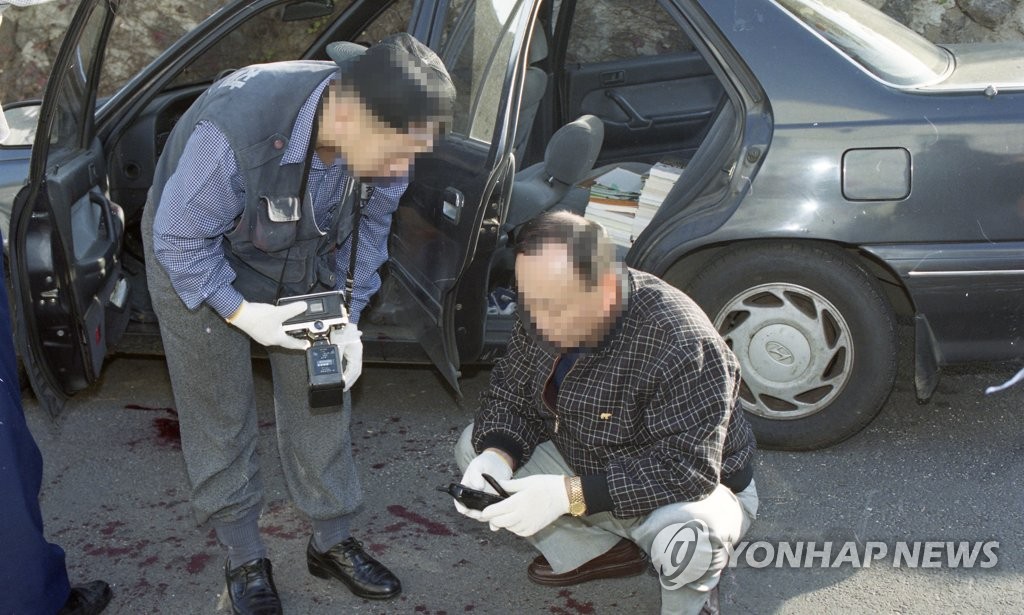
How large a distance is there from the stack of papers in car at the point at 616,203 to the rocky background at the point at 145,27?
333 cm

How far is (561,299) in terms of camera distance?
249 cm

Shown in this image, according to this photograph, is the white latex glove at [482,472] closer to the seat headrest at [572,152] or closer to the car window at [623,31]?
the seat headrest at [572,152]

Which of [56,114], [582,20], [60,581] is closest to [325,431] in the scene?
[60,581]

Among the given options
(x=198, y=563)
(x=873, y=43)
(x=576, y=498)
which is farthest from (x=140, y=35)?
(x=576, y=498)

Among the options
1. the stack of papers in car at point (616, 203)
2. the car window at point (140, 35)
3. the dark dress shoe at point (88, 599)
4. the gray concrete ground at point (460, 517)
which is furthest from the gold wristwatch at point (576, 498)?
the car window at point (140, 35)

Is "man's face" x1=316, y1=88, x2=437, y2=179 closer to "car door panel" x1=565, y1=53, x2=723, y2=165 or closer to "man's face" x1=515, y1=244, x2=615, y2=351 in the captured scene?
"man's face" x1=515, y1=244, x2=615, y2=351

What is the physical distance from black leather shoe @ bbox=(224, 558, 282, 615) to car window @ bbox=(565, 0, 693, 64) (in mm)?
4280

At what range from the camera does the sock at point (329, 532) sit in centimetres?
319

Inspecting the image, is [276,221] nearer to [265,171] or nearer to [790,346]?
[265,171]

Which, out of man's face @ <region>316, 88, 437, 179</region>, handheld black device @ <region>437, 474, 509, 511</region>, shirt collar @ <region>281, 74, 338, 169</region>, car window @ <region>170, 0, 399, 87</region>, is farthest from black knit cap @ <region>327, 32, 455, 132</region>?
car window @ <region>170, 0, 399, 87</region>

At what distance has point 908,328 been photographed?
190 inches

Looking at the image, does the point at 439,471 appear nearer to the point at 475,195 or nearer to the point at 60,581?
the point at 475,195

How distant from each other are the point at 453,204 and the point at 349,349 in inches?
37.3

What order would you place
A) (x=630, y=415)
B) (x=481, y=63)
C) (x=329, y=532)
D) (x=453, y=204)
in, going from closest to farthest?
(x=630, y=415) → (x=329, y=532) → (x=453, y=204) → (x=481, y=63)
